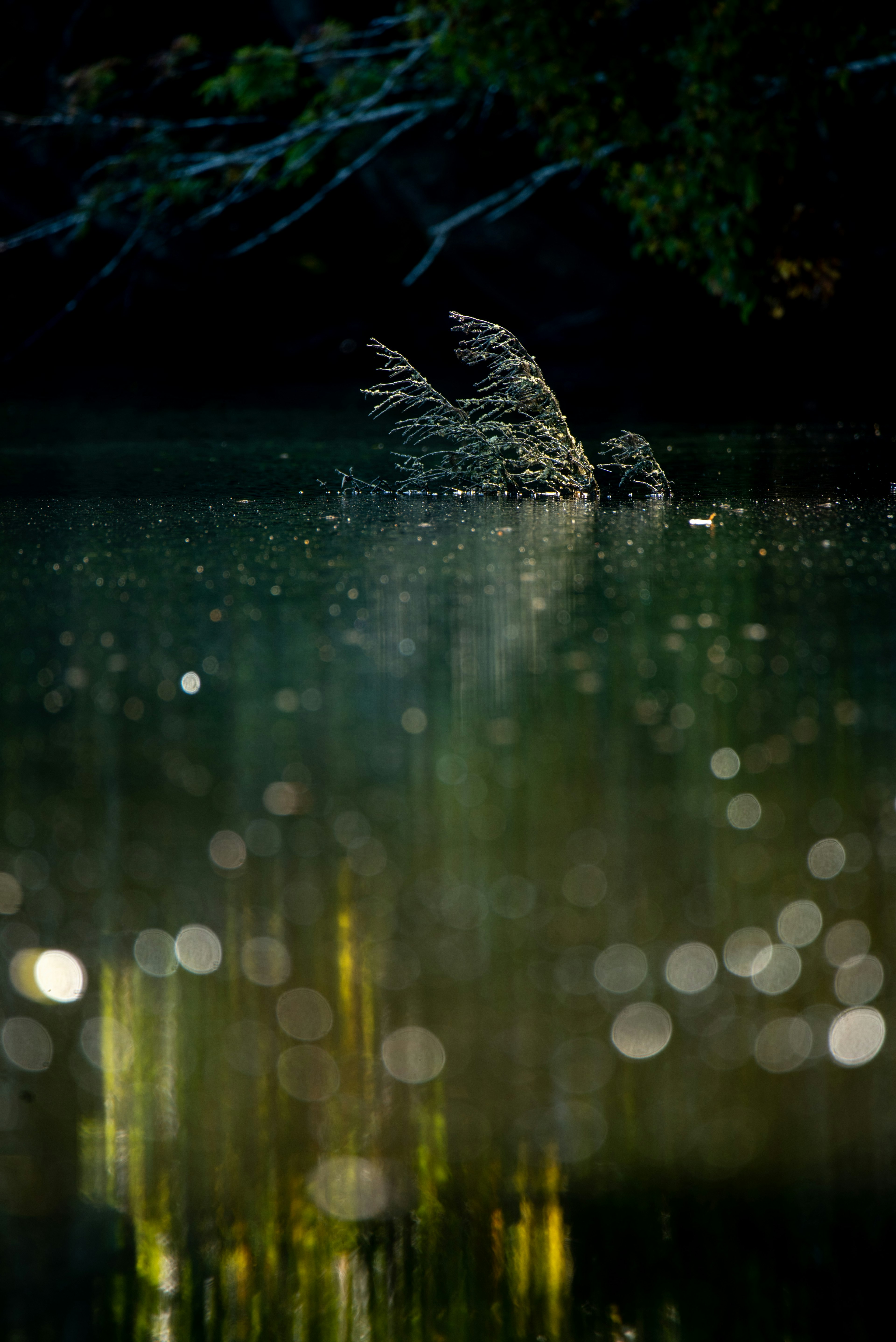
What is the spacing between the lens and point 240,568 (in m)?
3.87

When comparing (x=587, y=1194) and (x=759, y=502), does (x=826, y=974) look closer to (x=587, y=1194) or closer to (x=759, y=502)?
(x=587, y=1194)

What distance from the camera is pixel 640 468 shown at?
6.15m

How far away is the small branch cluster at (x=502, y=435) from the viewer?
5.48 metres

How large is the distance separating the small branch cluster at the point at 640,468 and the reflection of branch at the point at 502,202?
4202mm

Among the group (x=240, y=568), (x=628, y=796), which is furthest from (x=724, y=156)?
(x=628, y=796)

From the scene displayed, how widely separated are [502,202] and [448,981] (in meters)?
12.8

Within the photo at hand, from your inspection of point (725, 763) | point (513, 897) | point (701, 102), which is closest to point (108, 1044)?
point (513, 897)

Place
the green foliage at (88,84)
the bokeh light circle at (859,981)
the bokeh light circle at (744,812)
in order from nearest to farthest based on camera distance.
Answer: the bokeh light circle at (859,981) < the bokeh light circle at (744,812) < the green foliage at (88,84)

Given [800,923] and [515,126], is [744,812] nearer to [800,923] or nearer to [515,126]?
[800,923]

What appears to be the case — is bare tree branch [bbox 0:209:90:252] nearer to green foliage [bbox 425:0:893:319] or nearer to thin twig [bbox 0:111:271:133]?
thin twig [bbox 0:111:271:133]

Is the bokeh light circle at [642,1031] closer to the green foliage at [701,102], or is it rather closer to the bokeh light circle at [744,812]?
the bokeh light circle at [744,812]

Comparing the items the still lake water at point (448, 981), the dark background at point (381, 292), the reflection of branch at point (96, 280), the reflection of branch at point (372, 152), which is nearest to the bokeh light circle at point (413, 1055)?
the still lake water at point (448, 981)

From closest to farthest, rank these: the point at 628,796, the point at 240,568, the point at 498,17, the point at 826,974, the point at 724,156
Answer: the point at 826,974, the point at 628,796, the point at 240,568, the point at 724,156, the point at 498,17

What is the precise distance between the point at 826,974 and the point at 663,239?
8425mm
